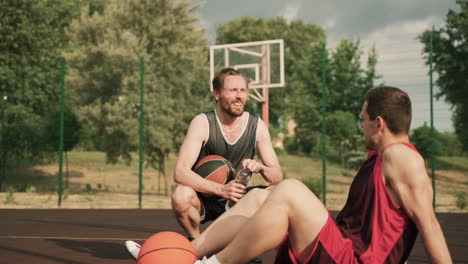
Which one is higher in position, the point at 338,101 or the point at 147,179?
the point at 338,101

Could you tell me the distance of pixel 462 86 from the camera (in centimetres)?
1430

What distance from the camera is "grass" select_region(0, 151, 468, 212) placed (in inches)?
514

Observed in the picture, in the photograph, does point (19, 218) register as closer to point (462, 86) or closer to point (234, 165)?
point (234, 165)

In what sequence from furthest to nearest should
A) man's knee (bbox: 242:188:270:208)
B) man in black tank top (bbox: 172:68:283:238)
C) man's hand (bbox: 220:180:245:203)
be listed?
man in black tank top (bbox: 172:68:283:238) → man's hand (bbox: 220:180:245:203) → man's knee (bbox: 242:188:270:208)

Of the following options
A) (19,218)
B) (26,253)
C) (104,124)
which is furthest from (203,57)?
(26,253)

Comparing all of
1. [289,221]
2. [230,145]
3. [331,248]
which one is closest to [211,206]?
[230,145]

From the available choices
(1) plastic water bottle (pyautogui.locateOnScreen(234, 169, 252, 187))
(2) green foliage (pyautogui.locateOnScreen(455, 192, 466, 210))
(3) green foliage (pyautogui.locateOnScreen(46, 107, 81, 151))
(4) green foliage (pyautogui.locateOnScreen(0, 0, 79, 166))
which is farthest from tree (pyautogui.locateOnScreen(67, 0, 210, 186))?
(1) plastic water bottle (pyautogui.locateOnScreen(234, 169, 252, 187))

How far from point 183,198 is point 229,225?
121 cm

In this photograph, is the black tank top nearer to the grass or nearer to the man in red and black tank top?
the man in red and black tank top

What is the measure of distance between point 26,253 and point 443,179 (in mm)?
10778

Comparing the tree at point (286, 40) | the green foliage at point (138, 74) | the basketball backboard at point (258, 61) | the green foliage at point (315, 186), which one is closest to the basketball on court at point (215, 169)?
the green foliage at point (315, 186)

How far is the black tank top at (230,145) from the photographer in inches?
184

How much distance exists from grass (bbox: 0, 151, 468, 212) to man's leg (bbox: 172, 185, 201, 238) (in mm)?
7552

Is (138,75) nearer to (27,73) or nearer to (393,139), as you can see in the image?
(27,73)
